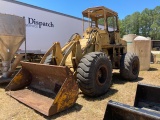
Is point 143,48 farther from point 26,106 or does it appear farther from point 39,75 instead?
point 26,106

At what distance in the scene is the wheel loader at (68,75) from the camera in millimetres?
3871

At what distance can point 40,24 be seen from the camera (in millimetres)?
9633

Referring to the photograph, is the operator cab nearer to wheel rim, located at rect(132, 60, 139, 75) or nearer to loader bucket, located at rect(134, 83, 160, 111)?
wheel rim, located at rect(132, 60, 139, 75)

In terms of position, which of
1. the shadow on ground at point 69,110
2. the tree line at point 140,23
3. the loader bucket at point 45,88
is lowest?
the shadow on ground at point 69,110

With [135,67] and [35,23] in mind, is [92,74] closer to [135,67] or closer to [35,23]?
[135,67]

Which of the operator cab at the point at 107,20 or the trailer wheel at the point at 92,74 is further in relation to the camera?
the operator cab at the point at 107,20

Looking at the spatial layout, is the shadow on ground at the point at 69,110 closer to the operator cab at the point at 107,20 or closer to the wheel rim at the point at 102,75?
the wheel rim at the point at 102,75

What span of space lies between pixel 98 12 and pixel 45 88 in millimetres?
3685

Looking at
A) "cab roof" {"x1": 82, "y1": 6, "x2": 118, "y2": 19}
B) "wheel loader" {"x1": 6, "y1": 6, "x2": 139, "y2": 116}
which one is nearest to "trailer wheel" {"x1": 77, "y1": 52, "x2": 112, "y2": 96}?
"wheel loader" {"x1": 6, "y1": 6, "x2": 139, "y2": 116}

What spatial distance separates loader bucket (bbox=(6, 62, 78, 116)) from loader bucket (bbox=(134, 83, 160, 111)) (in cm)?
132

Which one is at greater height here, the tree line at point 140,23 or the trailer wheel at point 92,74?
the tree line at point 140,23

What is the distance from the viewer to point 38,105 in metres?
3.83

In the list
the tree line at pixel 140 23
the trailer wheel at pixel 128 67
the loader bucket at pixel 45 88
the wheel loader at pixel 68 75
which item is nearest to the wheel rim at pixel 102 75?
the wheel loader at pixel 68 75

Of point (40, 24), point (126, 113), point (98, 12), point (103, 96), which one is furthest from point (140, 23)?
point (126, 113)
